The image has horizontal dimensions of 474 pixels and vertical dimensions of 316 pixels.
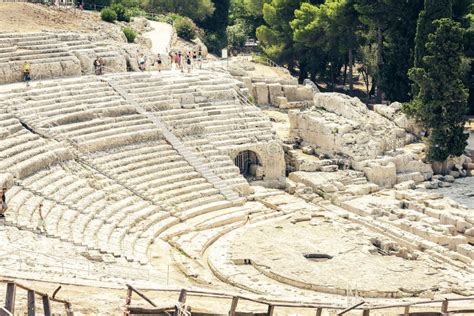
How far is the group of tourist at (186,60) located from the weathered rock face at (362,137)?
17.3 feet

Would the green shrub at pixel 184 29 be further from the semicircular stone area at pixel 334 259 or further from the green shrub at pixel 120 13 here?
the semicircular stone area at pixel 334 259

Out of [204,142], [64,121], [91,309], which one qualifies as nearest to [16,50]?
[64,121]

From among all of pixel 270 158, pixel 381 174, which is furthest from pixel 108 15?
pixel 381 174

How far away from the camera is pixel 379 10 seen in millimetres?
40406

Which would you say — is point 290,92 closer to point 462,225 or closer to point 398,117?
point 398,117

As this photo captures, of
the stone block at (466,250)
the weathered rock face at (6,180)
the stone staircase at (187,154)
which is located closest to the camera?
the weathered rock face at (6,180)

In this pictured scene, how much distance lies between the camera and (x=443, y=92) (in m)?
33.6

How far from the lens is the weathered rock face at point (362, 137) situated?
111 feet

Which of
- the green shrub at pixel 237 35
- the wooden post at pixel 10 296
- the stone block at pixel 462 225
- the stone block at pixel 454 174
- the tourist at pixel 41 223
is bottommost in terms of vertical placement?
the stone block at pixel 462 225

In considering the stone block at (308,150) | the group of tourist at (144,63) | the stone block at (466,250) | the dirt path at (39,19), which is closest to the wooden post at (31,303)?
the stone block at (466,250)

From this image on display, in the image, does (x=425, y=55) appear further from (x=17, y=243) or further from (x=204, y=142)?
(x=17, y=243)

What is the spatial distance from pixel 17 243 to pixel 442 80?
18.7m

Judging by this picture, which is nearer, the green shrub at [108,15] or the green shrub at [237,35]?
the green shrub at [108,15]

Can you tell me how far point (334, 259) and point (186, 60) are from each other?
56.2ft
